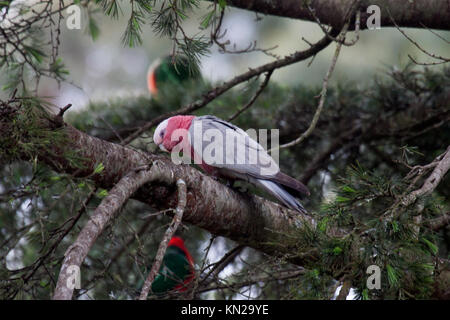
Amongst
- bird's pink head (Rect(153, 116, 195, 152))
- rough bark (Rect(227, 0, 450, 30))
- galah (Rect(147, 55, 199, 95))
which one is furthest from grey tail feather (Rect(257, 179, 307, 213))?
galah (Rect(147, 55, 199, 95))

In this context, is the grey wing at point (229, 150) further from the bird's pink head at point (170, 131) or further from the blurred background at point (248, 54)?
the blurred background at point (248, 54)

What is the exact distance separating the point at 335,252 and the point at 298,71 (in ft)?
21.0

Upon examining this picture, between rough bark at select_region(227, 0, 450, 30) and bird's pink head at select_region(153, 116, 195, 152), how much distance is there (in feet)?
1.87

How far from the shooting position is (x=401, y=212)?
157 cm

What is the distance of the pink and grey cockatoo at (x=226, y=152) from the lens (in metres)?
2.23

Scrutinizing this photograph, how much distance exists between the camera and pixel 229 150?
2316 millimetres

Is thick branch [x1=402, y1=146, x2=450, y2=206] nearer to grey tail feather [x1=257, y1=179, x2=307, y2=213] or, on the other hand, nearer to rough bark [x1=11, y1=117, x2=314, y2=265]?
rough bark [x1=11, y1=117, x2=314, y2=265]

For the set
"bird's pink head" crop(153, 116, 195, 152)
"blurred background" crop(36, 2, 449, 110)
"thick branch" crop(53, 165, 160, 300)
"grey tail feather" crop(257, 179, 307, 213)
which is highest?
"blurred background" crop(36, 2, 449, 110)

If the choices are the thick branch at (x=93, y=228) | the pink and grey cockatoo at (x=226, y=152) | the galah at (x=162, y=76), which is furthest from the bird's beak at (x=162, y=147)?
the galah at (x=162, y=76)

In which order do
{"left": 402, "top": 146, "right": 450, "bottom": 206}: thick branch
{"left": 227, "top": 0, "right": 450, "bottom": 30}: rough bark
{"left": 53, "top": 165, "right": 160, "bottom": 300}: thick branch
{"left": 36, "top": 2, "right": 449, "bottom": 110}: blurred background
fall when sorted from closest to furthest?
{"left": 53, "top": 165, "right": 160, "bottom": 300}: thick branch, {"left": 402, "top": 146, "right": 450, "bottom": 206}: thick branch, {"left": 227, "top": 0, "right": 450, "bottom": 30}: rough bark, {"left": 36, "top": 2, "right": 449, "bottom": 110}: blurred background

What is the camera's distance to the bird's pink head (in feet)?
8.13
